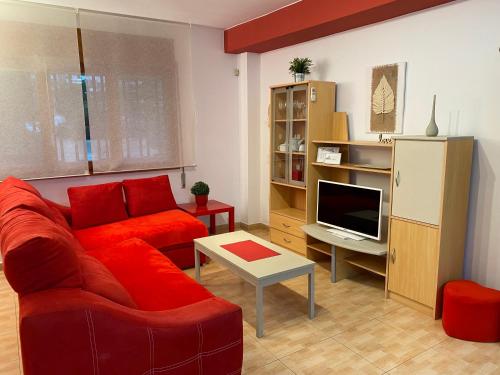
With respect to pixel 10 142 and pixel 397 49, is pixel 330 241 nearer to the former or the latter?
pixel 397 49

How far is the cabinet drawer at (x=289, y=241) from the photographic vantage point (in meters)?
4.05

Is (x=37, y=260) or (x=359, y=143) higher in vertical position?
(x=359, y=143)

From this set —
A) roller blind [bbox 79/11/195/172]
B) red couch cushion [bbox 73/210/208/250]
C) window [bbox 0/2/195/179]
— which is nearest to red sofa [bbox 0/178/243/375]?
red couch cushion [bbox 73/210/208/250]

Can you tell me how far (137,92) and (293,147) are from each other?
186 centimetres

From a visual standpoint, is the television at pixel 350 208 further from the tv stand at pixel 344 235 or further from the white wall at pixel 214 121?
the white wall at pixel 214 121

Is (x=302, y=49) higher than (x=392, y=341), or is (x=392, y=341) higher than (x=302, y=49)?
(x=302, y=49)

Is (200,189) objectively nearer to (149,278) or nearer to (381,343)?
(149,278)

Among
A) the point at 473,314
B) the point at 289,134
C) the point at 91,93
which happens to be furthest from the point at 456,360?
the point at 91,93

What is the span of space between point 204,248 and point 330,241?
112 cm

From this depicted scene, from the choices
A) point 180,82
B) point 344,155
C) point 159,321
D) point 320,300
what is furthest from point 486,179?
point 180,82

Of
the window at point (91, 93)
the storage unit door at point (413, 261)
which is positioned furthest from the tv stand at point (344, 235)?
the window at point (91, 93)

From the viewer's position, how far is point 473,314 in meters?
2.54

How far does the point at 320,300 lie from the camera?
317cm

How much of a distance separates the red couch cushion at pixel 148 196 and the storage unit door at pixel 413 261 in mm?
2427
